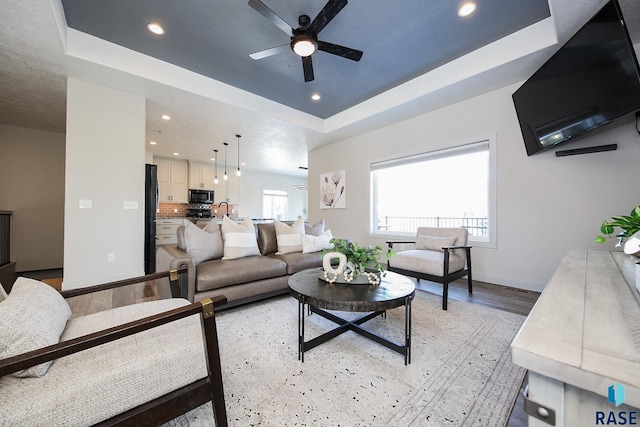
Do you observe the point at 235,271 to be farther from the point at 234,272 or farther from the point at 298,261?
the point at 298,261

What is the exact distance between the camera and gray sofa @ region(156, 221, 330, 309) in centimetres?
217

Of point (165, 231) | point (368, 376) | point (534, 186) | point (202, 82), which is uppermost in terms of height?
point (202, 82)

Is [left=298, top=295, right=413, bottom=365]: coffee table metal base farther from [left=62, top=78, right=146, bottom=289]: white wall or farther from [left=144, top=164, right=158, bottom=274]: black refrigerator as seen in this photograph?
[left=144, top=164, right=158, bottom=274]: black refrigerator

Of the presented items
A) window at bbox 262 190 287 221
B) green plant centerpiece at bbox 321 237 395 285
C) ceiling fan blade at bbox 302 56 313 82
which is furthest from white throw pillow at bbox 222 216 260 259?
window at bbox 262 190 287 221

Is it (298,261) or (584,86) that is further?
(298,261)

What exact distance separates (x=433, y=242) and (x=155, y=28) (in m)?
4.07

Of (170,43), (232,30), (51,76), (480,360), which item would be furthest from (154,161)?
(480,360)

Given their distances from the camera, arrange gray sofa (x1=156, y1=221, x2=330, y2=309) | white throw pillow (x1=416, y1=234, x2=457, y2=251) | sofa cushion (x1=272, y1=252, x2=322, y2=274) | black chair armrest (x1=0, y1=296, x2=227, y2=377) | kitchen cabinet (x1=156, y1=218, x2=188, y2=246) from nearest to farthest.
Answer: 1. black chair armrest (x1=0, y1=296, x2=227, y2=377)
2. gray sofa (x1=156, y1=221, x2=330, y2=309)
3. sofa cushion (x1=272, y1=252, x2=322, y2=274)
4. white throw pillow (x1=416, y1=234, x2=457, y2=251)
5. kitchen cabinet (x1=156, y1=218, x2=188, y2=246)

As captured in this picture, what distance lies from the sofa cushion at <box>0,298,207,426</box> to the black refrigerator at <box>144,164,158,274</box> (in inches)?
117

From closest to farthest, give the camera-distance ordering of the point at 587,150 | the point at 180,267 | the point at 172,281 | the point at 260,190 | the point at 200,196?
the point at 172,281
the point at 180,267
the point at 587,150
the point at 200,196
the point at 260,190

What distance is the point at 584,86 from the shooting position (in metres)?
2.11

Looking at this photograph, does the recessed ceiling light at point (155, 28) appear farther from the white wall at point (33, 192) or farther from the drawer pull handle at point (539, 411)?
the white wall at point (33, 192)

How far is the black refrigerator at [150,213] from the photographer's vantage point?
12.1 feet

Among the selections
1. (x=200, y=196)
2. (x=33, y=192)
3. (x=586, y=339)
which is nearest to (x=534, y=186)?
(x=586, y=339)
